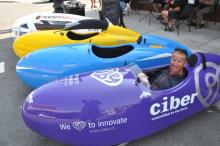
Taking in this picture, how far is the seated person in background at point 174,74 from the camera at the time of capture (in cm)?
355

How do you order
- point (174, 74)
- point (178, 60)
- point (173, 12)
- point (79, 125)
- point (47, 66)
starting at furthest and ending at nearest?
point (173, 12)
point (47, 66)
point (174, 74)
point (178, 60)
point (79, 125)

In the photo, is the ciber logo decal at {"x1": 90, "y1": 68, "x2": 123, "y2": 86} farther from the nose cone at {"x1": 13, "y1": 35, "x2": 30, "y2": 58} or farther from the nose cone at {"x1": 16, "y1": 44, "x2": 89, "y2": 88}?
the nose cone at {"x1": 13, "y1": 35, "x2": 30, "y2": 58}

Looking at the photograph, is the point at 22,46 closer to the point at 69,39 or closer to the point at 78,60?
the point at 69,39

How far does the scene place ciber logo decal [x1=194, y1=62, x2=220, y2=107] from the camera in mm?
3619

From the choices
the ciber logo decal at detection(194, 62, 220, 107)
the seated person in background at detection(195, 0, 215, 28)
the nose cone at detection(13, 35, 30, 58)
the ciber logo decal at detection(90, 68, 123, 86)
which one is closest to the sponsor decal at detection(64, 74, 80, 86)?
the ciber logo decal at detection(90, 68, 123, 86)

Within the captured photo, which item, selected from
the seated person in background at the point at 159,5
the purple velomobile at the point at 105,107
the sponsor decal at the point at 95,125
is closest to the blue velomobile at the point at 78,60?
the purple velomobile at the point at 105,107

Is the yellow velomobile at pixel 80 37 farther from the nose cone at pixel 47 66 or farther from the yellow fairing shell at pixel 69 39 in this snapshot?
the nose cone at pixel 47 66

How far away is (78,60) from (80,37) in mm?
1294

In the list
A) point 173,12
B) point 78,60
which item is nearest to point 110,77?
point 78,60

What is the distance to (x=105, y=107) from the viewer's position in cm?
310

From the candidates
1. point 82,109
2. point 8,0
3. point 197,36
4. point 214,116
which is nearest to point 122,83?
point 82,109

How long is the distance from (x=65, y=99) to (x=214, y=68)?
1.93 meters

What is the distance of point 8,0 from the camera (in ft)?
54.6

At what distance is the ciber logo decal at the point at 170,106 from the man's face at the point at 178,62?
0.33 metres
